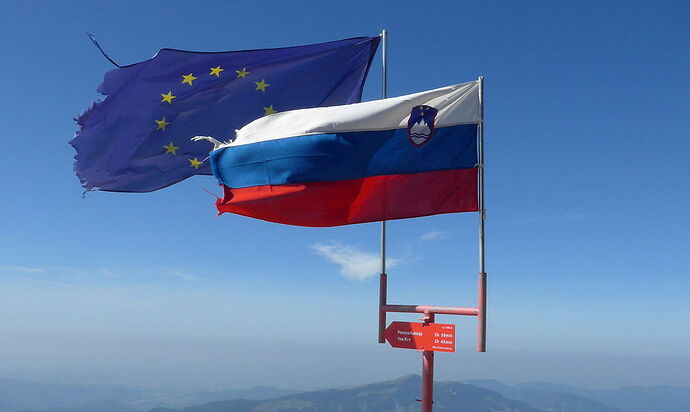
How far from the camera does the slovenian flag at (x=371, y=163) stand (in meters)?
14.0

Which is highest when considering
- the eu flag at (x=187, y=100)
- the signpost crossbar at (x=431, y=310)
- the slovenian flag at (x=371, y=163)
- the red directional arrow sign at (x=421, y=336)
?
the eu flag at (x=187, y=100)

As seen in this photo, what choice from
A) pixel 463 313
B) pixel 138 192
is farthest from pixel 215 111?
pixel 463 313

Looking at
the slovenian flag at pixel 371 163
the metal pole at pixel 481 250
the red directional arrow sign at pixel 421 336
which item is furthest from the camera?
the slovenian flag at pixel 371 163

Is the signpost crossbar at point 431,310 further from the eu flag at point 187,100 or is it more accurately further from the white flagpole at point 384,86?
the eu flag at point 187,100

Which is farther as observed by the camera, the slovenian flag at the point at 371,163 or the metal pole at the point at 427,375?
the slovenian flag at the point at 371,163

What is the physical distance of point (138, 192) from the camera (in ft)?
56.3

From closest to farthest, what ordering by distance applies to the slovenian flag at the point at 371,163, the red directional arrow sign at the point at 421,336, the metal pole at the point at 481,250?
the metal pole at the point at 481,250 < the red directional arrow sign at the point at 421,336 < the slovenian flag at the point at 371,163

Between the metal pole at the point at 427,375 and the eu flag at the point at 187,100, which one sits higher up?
the eu flag at the point at 187,100

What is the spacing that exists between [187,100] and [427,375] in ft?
30.6

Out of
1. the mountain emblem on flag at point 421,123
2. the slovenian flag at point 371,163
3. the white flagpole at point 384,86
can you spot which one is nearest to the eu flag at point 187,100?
the white flagpole at point 384,86

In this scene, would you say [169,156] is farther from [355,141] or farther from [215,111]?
[355,141]

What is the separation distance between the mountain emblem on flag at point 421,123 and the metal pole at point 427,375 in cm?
369

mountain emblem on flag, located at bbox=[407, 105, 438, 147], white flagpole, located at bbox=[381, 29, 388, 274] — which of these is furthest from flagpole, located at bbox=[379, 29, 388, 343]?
mountain emblem on flag, located at bbox=[407, 105, 438, 147]

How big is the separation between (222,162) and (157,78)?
3634mm
